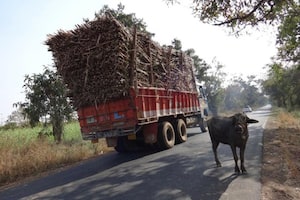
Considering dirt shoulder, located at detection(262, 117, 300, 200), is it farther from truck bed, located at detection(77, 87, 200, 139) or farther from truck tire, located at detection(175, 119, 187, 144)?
truck bed, located at detection(77, 87, 200, 139)

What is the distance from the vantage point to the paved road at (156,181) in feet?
19.6

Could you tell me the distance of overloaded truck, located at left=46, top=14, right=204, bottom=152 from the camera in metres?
10.1

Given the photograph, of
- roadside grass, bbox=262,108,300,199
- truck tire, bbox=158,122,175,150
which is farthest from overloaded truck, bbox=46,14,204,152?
roadside grass, bbox=262,108,300,199

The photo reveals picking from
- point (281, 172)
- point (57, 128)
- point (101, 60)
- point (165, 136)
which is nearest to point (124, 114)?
point (101, 60)

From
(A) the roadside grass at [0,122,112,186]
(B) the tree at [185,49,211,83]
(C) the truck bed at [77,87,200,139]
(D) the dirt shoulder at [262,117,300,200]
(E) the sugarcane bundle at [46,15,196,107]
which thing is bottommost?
(D) the dirt shoulder at [262,117,300,200]

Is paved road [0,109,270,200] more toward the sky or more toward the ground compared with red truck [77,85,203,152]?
more toward the ground

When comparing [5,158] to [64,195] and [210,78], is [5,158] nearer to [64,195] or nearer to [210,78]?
[64,195]

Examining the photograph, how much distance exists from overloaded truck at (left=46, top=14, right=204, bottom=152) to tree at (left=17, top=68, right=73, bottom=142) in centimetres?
451

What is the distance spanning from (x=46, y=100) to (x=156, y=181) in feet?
32.9

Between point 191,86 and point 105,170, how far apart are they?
7844 millimetres

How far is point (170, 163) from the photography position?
901 centimetres

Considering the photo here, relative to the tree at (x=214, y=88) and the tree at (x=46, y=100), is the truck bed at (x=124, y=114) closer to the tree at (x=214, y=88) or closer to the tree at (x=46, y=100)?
the tree at (x=46, y=100)

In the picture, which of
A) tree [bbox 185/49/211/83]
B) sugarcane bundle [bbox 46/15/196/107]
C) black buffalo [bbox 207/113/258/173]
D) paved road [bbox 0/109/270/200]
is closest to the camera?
paved road [bbox 0/109/270/200]

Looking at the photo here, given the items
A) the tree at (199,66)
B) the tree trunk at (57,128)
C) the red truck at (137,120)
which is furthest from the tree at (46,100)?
the tree at (199,66)
